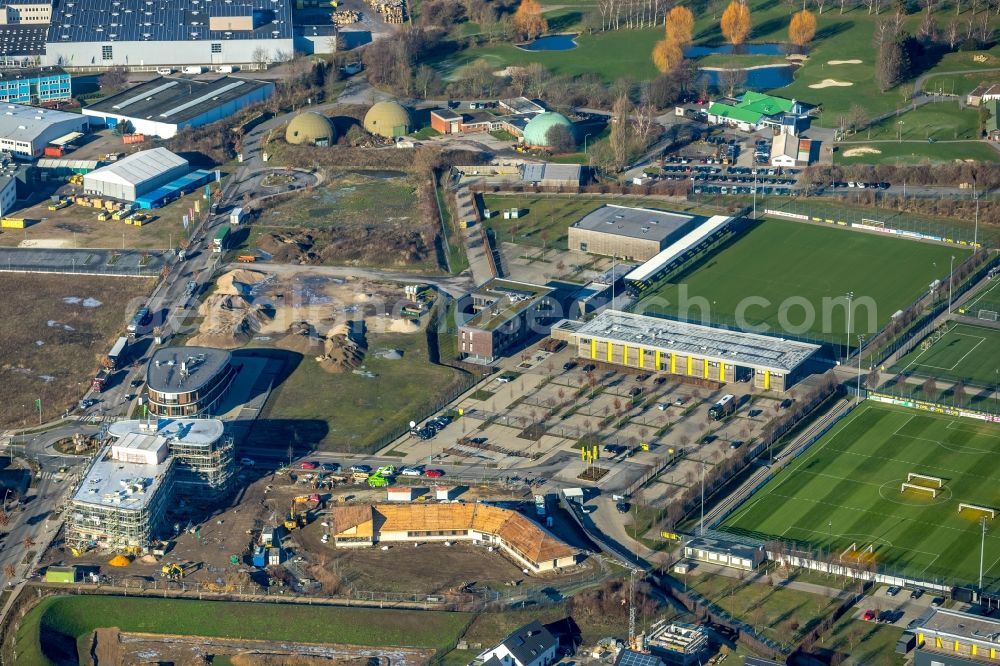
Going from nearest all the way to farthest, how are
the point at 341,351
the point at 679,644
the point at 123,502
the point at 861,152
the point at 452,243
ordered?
1. the point at 679,644
2. the point at 123,502
3. the point at 341,351
4. the point at 452,243
5. the point at 861,152

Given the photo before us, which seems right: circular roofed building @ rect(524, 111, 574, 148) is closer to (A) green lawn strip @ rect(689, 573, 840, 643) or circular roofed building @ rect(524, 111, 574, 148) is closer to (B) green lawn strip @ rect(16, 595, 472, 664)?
(A) green lawn strip @ rect(689, 573, 840, 643)

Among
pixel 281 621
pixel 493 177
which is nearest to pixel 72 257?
pixel 493 177

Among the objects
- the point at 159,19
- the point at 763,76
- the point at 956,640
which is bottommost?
the point at 956,640

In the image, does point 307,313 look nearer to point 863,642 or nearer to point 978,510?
point 978,510

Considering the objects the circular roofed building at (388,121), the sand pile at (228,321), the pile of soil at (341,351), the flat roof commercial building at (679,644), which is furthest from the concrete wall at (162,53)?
the flat roof commercial building at (679,644)

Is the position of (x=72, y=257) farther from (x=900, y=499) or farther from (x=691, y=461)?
(x=900, y=499)

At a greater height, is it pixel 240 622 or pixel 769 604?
pixel 769 604

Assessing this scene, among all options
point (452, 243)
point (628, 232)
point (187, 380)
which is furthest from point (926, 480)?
point (452, 243)
